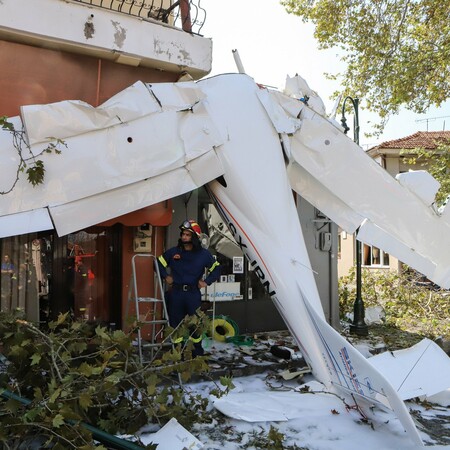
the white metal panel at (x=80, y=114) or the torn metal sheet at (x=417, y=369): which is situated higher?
the white metal panel at (x=80, y=114)

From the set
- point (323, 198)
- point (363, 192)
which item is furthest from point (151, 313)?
point (363, 192)

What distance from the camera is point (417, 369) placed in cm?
504

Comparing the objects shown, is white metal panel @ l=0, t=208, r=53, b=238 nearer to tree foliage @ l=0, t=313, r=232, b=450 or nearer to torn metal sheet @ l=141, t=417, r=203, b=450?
tree foliage @ l=0, t=313, r=232, b=450

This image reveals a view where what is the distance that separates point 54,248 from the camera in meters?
6.72

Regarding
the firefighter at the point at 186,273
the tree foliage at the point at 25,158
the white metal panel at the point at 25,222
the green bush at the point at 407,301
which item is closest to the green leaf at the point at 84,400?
the white metal panel at the point at 25,222

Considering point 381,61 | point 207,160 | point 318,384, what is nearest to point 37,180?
point 207,160

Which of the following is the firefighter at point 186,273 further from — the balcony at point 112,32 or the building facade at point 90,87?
the balcony at point 112,32

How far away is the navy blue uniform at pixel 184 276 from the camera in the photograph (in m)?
5.85

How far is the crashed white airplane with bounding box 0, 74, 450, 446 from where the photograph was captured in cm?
477

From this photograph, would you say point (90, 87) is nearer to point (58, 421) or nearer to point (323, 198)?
point (323, 198)

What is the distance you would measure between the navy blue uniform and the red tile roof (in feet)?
55.3

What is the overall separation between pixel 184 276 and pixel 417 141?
20.5m

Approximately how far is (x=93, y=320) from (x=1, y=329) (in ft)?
10.4

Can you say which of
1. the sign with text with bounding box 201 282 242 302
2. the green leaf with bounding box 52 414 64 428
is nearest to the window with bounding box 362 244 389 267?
the sign with text with bounding box 201 282 242 302
